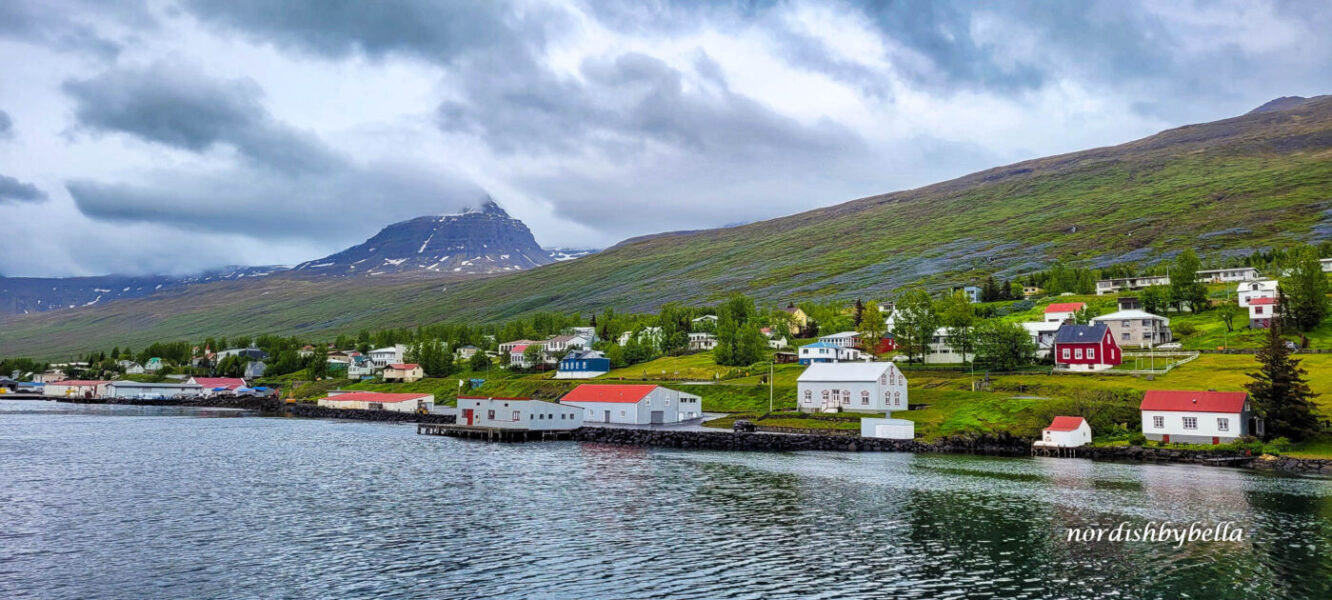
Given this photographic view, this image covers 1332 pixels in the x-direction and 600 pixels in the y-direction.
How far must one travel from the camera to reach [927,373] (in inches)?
4343

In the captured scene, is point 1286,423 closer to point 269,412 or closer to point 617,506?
point 617,506

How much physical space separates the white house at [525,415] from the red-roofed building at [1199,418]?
60.8m

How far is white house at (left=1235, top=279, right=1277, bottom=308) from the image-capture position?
4616 inches

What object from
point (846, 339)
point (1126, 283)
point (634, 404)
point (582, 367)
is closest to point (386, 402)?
point (582, 367)

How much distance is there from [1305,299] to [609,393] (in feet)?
304

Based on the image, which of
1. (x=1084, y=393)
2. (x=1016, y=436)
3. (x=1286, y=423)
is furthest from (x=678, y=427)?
(x=1286, y=423)

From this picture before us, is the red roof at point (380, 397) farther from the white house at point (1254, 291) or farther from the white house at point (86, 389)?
the white house at point (1254, 291)

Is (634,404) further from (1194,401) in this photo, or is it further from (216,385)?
(216,385)

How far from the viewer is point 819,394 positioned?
9681cm

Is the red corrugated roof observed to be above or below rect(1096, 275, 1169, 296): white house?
below

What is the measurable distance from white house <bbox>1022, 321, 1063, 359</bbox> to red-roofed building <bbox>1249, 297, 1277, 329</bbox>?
81.1ft

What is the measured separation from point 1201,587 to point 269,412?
148359mm

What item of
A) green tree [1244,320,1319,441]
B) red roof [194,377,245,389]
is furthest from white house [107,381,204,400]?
green tree [1244,320,1319,441]

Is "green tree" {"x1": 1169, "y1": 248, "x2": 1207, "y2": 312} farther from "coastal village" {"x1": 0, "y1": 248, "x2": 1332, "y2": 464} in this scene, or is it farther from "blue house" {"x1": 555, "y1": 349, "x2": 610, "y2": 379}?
"blue house" {"x1": 555, "y1": 349, "x2": 610, "y2": 379}
